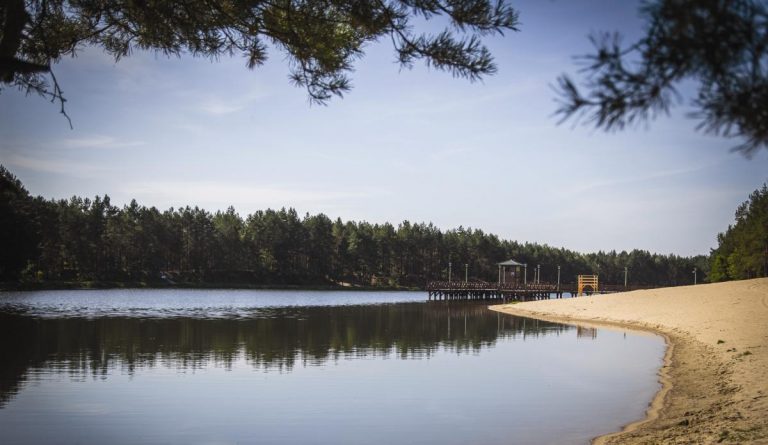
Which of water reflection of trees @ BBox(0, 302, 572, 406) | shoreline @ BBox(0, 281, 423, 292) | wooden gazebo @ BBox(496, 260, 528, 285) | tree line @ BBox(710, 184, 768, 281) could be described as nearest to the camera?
water reflection of trees @ BBox(0, 302, 572, 406)

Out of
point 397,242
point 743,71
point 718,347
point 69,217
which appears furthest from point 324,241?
point 743,71

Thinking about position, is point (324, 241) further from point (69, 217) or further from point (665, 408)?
point (665, 408)

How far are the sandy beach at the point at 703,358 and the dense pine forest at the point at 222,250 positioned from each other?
181ft

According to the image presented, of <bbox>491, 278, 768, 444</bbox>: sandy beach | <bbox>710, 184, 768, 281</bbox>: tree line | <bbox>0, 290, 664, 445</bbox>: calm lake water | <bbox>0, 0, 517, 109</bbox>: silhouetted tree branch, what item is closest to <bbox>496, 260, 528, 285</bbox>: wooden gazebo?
<bbox>710, 184, 768, 281</bbox>: tree line

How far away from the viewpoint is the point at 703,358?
70.6ft

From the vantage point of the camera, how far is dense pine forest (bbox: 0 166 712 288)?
83.6 m

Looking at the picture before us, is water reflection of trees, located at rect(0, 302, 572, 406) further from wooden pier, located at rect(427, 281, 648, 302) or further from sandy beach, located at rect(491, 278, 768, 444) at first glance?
wooden pier, located at rect(427, 281, 648, 302)

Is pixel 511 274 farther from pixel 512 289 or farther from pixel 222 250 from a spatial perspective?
pixel 222 250

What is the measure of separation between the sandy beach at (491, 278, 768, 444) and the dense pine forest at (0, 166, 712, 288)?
181ft

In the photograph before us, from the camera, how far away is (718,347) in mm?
23484

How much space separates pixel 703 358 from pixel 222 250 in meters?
99.6

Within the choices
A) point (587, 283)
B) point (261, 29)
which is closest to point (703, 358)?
point (261, 29)

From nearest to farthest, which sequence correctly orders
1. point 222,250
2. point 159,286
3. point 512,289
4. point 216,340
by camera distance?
point 216,340 < point 512,289 < point 159,286 < point 222,250

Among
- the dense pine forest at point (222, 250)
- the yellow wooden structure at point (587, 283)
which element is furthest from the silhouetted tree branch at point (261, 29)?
the yellow wooden structure at point (587, 283)
